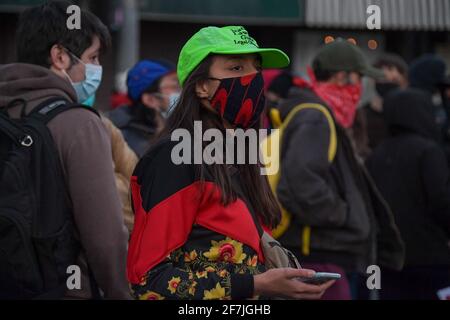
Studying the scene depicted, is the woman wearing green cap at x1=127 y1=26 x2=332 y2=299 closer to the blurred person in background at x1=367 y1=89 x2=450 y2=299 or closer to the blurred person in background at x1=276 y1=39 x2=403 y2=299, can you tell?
the blurred person in background at x1=276 y1=39 x2=403 y2=299

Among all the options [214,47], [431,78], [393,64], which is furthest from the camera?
[393,64]

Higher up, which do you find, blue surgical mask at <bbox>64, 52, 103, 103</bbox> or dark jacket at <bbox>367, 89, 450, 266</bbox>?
blue surgical mask at <bbox>64, 52, 103, 103</bbox>

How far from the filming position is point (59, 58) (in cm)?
365

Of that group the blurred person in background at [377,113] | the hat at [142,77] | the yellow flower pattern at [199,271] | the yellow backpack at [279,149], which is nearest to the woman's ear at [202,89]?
the yellow flower pattern at [199,271]

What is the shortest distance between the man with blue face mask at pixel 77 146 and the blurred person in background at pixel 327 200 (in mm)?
1605

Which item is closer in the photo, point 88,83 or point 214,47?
point 214,47

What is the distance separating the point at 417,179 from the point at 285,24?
281 inches

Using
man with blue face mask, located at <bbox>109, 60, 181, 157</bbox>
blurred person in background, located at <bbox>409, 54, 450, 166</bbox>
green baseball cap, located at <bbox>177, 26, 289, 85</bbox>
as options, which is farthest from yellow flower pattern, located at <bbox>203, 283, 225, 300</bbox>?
blurred person in background, located at <bbox>409, 54, 450, 166</bbox>

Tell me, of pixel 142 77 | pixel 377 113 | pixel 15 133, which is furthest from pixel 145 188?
pixel 377 113

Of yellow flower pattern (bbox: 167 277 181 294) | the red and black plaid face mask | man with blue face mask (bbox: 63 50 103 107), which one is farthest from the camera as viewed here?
man with blue face mask (bbox: 63 50 103 107)

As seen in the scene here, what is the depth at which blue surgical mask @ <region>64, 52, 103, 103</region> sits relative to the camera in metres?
3.75

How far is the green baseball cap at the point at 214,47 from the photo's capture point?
3053 mm

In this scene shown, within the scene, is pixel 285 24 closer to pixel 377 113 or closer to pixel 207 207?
pixel 377 113

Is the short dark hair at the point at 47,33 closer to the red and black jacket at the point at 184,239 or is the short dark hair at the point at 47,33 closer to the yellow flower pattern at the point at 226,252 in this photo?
the red and black jacket at the point at 184,239
